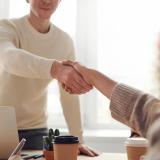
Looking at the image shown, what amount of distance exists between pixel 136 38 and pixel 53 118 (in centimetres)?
97

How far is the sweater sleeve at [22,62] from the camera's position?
5.90 ft

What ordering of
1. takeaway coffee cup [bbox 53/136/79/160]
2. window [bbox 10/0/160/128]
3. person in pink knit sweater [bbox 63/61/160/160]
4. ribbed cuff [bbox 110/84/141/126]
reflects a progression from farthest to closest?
window [bbox 10/0/160/128], takeaway coffee cup [bbox 53/136/79/160], ribbed cuff [bbox 110/84/141/126], person in pink knit sweater [bbox 63/61/160/160]

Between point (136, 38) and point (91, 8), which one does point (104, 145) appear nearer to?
point (136, 38)

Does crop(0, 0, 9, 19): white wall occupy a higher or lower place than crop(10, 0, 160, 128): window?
higher

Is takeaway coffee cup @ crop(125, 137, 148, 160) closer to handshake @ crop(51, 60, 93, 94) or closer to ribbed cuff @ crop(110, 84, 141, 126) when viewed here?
ribbed cuff @ crop(110, 84, 141, 126)

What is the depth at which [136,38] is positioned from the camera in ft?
10.6

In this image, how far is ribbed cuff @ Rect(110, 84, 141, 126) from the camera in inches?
44.7

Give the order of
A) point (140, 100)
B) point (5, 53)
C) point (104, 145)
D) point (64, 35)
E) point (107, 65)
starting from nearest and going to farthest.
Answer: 1. point (140, 100)
2. point (5, 53)
3. point (64, 35)
4. point (104, 145)
5. point (107, 65)

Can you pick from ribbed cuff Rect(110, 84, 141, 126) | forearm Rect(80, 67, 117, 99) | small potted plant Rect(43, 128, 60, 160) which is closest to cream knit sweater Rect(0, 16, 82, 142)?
forearm Rect(80, 67, 117, 99)

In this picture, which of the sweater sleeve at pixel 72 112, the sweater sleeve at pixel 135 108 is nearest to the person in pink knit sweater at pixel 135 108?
the sweater sleeve at pixel 135 108

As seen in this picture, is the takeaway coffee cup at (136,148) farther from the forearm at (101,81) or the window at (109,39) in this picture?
the window at (109,39)

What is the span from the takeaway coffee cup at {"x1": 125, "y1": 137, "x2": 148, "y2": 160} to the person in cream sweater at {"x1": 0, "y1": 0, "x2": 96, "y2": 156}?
39 centimetres

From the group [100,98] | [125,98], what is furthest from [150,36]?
[125,98]

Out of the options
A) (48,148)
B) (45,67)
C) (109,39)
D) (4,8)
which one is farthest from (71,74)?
(4,8)
